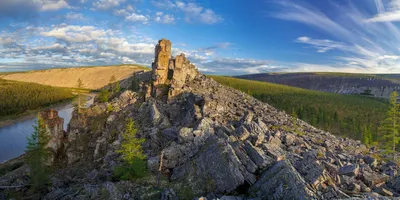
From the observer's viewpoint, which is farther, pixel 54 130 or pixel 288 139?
pixel 54 130

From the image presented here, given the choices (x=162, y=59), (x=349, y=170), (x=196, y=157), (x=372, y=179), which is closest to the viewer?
(x=372, y=179)

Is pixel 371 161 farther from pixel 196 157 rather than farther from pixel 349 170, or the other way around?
pixel 196 157

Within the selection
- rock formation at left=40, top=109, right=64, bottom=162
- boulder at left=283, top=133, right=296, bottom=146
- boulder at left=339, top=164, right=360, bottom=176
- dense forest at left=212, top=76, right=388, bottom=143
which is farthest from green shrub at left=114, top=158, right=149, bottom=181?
dense forest at left=212, top=76, right=388, bottom=143

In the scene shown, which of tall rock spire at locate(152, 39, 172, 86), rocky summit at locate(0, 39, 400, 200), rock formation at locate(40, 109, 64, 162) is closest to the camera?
rocky summit at locate(0, 39, 400, 200)

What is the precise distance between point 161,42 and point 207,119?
32.4m

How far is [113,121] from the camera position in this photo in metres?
55.7

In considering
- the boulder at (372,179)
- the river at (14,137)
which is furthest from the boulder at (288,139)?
the river at (14,137)

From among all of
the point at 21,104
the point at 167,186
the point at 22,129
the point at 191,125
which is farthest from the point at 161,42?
the point at 21,104

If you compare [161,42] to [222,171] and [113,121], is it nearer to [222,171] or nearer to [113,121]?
[113,121]

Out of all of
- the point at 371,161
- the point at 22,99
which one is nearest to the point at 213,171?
the point at 371,161

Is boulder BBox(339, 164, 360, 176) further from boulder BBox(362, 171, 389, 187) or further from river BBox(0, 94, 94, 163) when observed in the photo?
river BBox(0, 94, 94, 163)

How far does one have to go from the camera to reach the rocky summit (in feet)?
93.1

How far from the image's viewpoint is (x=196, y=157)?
115 feet

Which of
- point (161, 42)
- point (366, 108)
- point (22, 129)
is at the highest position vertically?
point (161, 42)
